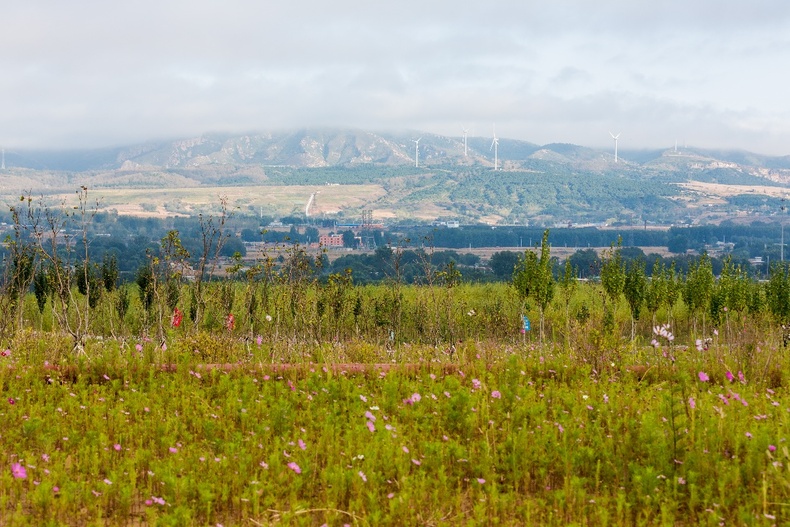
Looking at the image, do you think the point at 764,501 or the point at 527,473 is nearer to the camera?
the point at 764,501

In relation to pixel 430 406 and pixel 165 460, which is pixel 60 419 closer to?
pixel 165 460

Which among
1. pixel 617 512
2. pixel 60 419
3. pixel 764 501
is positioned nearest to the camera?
pixel 764 501

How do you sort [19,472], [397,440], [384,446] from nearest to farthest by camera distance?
1. [19,472]
2. [384,446]
3. [397,440]

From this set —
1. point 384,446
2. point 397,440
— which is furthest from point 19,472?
point 397,440

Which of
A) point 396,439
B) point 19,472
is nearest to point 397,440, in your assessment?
point 396,439

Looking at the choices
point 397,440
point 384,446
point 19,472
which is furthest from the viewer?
point 397,440

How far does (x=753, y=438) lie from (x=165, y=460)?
4771 millimetres

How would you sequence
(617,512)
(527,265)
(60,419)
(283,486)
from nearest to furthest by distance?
1. (617,512)
2. (283,486)
3. (60,419)
4. (527,265)

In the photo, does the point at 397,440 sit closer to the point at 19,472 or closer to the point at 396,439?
the point at 396,439

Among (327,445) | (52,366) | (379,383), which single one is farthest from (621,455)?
(52,366)

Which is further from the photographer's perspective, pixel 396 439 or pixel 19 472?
pixel 396 439

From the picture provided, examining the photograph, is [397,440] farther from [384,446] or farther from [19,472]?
[19,472]

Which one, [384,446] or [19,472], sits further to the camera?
[384,446]

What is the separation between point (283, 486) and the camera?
6.94 metres
